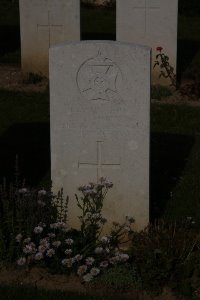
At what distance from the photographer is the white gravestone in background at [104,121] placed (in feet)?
19.0

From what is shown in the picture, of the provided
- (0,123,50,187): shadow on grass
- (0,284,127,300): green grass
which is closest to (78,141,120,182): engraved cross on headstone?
(0,284,127,300): green grass

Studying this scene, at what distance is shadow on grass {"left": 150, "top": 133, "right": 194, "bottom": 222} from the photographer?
7062 mm

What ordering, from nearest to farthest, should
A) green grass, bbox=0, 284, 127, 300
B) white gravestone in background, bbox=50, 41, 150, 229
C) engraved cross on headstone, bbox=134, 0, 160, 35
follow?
green grass, bbox=0, 284, 127, 300, white gravestone in background, bbox=50, 41, 150, 229, engraved cross on headstone, bbox=134, 0, 160, 35

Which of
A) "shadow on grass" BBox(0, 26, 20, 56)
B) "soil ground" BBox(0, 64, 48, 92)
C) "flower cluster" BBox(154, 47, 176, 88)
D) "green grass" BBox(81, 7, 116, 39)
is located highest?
"green grass" BBox(81, 7, 116, 39)

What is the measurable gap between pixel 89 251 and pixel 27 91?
237 inches

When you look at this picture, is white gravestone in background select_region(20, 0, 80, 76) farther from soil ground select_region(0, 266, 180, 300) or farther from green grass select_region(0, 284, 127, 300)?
green grass select_region(0, 284, 127, 300)

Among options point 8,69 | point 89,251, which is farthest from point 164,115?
point 89,251

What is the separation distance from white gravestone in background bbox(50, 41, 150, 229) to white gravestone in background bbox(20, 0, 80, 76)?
5870 mm

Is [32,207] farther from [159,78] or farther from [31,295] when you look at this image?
[159,78]

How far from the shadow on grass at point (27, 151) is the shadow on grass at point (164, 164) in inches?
43.6

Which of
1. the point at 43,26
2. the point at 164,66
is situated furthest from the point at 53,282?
the point at 43,26

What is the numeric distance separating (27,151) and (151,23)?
3.81 m

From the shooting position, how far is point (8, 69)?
12797 millimetres

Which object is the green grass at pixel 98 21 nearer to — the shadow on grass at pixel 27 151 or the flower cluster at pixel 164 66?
the flower cluster at pixel 164 66
